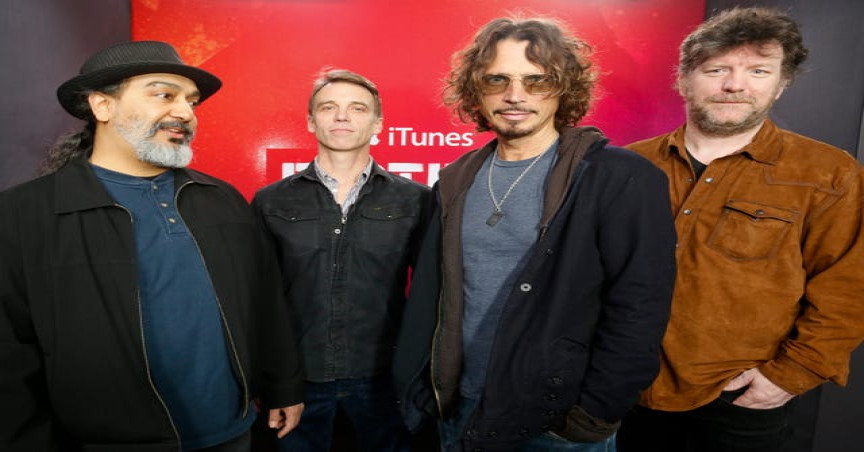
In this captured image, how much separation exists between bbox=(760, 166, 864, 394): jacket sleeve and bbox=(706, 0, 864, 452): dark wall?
3.24 ft

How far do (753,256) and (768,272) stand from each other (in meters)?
0.07

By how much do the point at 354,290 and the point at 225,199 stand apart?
0.71 m

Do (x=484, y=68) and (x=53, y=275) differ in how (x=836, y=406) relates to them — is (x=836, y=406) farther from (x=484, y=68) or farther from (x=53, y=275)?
(x=53, y=275)

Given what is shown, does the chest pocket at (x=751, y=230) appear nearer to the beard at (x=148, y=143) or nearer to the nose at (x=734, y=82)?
the nose at (x=734, y=82)

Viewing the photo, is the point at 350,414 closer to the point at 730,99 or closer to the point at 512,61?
the point at 512,61

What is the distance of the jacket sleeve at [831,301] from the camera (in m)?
1.57

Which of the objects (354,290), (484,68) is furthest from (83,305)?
(484,68)

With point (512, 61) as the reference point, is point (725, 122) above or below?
below

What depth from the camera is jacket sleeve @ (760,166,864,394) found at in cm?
157

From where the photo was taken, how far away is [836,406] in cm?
248

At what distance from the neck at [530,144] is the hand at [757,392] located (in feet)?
3.57

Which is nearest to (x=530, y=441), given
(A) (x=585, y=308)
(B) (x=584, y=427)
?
(B) (x=584, y=427)

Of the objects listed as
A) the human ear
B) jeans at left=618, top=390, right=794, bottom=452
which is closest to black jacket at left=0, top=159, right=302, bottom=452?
the human ear

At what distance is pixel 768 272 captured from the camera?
5.33 ft
